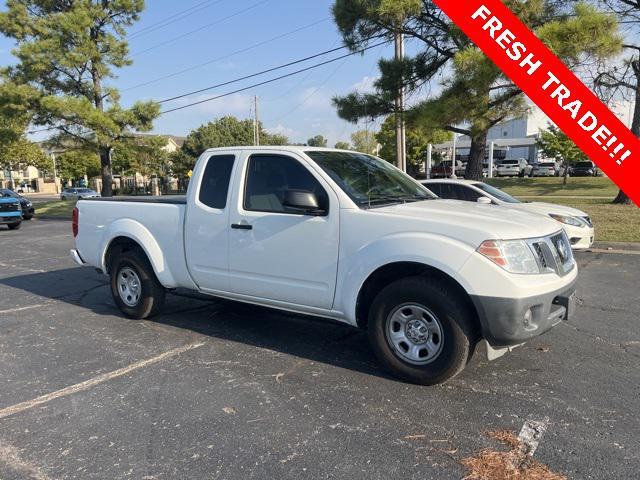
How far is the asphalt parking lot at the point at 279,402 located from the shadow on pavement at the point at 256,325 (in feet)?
0.08

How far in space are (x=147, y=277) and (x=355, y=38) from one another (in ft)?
45.2

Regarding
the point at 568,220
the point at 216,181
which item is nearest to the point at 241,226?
the point at 216,181

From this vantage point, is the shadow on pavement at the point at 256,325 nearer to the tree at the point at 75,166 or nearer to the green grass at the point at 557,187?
the green grass at the point at 557,187

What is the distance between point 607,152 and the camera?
27.4ft

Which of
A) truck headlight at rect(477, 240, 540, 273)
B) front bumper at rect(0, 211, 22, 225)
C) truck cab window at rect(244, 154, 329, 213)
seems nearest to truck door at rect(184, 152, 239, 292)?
truck cab window at rect(244, 154, 329, 213)

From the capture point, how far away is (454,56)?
13414mm

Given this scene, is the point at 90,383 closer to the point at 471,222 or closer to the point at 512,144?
the point at 471,222

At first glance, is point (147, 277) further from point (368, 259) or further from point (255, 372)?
point (368, 259)

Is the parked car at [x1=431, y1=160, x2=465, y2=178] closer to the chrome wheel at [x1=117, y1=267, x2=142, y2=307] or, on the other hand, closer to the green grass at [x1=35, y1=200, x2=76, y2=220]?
the green grass at [x1=35, y1=200, x2=76, y2=220]

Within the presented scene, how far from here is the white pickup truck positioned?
3568 mm

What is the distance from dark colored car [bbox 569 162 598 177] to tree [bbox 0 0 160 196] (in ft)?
121

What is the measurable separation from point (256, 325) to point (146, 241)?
4.84ft

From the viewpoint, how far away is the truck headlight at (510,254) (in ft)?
11.5

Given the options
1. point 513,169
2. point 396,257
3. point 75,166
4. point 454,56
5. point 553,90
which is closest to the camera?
point 396,257
